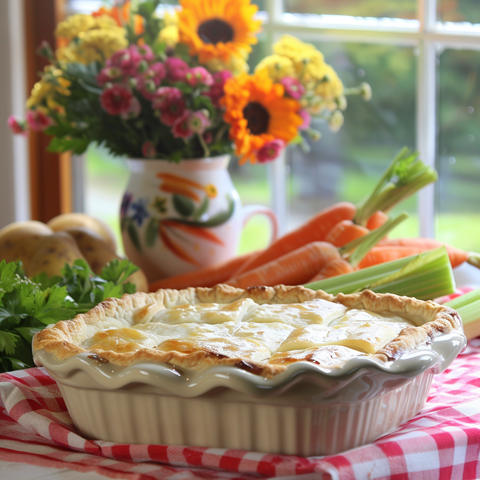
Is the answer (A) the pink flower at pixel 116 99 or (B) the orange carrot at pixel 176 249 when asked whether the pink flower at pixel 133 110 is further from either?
(B) the orange carrot at pixel 176 249

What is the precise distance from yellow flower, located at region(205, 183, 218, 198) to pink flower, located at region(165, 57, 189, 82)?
277 millimetres

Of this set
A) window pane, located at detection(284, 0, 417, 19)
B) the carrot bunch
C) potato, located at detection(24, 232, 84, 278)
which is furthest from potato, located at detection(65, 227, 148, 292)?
window pane, located at detection(284, 0, 417, 19)

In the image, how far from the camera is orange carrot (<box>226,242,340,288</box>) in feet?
4.68

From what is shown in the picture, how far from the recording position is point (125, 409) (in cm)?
73

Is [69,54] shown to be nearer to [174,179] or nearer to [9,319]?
[174,179]

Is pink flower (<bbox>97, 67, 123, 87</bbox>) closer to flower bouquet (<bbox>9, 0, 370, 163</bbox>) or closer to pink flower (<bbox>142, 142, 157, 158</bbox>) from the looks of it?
flower bouquet (<bbox>9, 0, 370, 163</bbox>)

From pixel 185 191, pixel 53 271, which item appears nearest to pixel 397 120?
pixel 185 191

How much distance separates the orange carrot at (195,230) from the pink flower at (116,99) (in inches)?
12.1

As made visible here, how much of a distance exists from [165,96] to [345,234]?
548 millimetres

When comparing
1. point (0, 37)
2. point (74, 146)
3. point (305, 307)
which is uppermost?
point (0, 37)

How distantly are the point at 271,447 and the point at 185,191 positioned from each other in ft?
3.24

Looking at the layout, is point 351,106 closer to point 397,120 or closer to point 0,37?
point 397,120

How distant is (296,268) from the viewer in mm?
1434

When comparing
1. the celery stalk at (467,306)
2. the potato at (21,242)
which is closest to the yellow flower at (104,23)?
the potato at (21,242)
